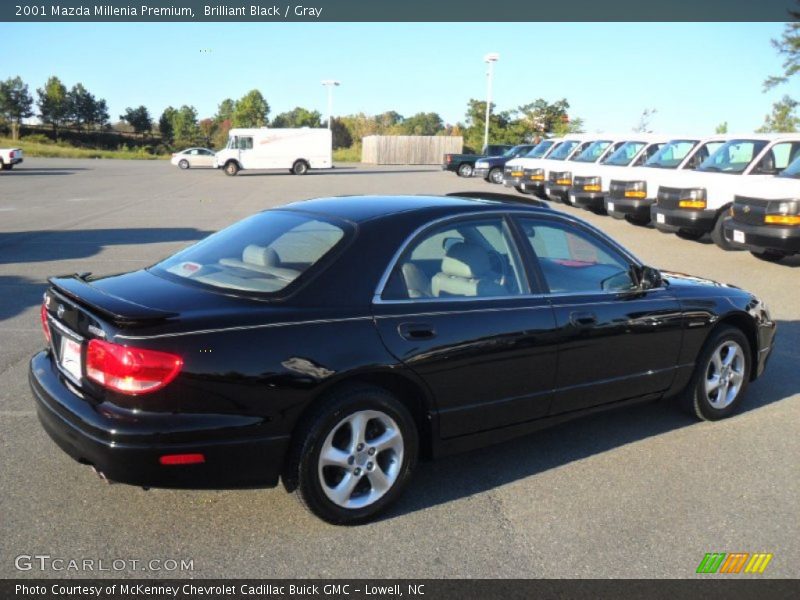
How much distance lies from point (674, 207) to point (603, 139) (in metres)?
7.42

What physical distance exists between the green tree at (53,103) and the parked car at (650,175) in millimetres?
84882

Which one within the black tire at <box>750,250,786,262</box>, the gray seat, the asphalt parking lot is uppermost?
the gray seat

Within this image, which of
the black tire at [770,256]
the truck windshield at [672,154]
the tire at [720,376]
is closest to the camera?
the tire at [720,376]

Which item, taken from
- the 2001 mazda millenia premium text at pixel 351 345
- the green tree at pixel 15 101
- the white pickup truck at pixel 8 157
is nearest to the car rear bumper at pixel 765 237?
the 2001 mazda millenia premium text at pixel 351 345

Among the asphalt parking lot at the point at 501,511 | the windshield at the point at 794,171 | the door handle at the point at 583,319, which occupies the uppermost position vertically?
the windshield at the point at 794,171

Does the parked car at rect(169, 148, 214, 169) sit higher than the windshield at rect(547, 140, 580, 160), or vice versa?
the windshield at rect(547, 140, 580, 160)

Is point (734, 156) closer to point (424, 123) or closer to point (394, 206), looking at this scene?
point (394, 206)

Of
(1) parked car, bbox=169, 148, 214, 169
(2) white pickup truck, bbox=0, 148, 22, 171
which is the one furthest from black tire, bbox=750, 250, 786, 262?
(1) parked car, bbox=169, 148, 214, 169

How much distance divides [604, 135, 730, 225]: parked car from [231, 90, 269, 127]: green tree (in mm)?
87575

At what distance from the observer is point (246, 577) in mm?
3080

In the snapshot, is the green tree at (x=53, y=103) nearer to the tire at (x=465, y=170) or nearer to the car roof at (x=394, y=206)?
the tire at (x=465, y=170)

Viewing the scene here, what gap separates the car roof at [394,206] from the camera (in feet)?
13.2

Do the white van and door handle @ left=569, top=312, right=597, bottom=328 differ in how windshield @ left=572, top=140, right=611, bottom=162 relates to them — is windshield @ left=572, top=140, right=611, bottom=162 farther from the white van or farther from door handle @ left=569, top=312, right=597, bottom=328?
the white van

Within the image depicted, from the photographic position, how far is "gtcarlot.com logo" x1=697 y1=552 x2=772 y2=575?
3.27 metres
